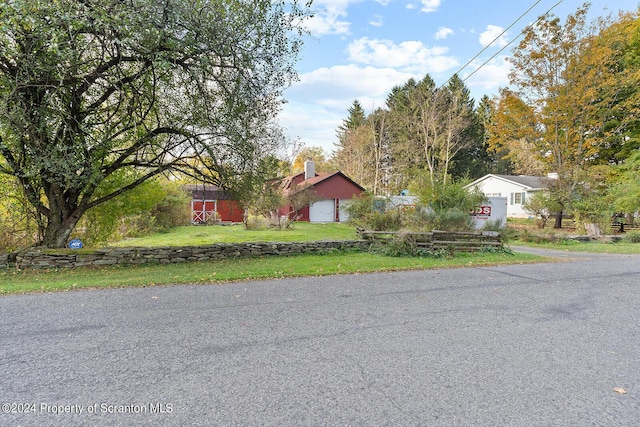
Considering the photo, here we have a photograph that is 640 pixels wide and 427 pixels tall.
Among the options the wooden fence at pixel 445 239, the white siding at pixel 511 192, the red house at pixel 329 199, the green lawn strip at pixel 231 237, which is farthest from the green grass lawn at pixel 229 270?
the white siding at pixel 511 192

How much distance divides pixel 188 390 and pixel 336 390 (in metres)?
1.22

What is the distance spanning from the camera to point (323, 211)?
28172 millimetres

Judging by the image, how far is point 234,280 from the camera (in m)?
6.77

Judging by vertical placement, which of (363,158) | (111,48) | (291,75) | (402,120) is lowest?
(111,48)

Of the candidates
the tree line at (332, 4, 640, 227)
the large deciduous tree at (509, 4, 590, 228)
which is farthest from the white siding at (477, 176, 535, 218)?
the large deciduous tree at (509, 4, 590, 228)

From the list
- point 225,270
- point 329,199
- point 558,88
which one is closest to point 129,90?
point 225,270

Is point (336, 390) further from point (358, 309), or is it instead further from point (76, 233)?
point (76, 233)

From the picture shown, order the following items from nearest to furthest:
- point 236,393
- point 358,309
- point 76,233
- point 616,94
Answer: point 236,393 < point 358,309 < point 76,233 < point 616,94

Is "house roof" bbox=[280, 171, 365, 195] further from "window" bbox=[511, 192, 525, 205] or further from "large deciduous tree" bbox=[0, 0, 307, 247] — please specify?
"window" bbox=[511, 192, 525, 205]

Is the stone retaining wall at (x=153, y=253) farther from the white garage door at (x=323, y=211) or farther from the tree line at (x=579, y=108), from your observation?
the white garage door at (x=323, y=211)

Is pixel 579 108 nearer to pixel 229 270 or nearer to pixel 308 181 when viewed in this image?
pixel 308 181

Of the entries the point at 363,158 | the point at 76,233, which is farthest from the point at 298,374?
the point at 363,158

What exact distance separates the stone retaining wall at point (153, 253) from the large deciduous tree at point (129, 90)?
0.65 metres

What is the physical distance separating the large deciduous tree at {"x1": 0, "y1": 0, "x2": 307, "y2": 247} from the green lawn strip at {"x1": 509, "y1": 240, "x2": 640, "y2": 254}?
13.0m
